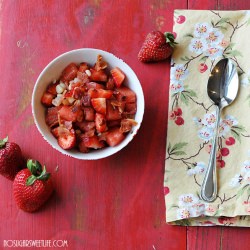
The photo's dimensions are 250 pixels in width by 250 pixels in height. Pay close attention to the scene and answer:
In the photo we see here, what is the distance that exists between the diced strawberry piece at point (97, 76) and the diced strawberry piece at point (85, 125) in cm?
11

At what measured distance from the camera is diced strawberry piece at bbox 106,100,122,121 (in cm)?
114

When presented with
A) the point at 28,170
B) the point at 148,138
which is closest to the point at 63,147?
the point at 28,170

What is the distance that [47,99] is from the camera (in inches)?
45.8

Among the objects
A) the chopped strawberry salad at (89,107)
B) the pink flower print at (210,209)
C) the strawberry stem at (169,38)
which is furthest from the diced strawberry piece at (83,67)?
the pink flower print at (210,209)

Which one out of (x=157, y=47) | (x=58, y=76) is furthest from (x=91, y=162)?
(x=157, y=47)

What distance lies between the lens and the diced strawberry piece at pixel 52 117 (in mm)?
1159

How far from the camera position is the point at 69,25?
1.27m

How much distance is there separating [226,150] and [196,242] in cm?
24

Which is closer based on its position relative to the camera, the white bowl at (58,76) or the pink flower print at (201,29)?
the white bowl at (58,76)

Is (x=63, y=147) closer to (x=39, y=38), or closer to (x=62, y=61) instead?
(x=62, y=61)

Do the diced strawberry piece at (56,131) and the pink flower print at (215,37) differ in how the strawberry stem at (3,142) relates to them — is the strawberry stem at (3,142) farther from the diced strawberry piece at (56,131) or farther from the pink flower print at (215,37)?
the pink flower print at (215,37)

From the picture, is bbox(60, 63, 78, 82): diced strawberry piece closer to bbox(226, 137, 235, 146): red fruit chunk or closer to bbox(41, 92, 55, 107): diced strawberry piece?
bbox(41, 92, 55, 107): diced strawberry piece

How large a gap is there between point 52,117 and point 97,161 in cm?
16

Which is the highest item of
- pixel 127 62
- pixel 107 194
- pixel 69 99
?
pixel 127 62
